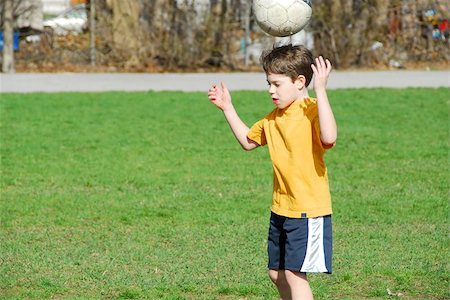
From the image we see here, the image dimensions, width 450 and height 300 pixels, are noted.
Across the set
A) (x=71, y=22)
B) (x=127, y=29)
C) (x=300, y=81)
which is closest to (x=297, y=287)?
(x=300, y=81)

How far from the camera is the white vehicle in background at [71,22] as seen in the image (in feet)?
70.7

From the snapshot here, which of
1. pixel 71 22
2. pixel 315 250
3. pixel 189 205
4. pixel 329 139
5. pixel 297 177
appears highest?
pixel 71 22

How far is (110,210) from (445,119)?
6.75 meters

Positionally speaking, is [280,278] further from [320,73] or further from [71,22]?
[71,22]

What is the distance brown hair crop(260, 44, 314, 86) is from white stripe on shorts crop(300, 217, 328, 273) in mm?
707

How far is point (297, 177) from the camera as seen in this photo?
4.79 metres

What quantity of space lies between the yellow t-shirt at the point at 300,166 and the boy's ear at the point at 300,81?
0.09m

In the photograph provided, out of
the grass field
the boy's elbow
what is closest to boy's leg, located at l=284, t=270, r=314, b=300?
the boy's elbow

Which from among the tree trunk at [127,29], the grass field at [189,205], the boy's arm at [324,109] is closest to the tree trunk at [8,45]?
the tree trunk at [127,29]

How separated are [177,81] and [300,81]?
46.8 ft

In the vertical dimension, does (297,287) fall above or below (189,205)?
above

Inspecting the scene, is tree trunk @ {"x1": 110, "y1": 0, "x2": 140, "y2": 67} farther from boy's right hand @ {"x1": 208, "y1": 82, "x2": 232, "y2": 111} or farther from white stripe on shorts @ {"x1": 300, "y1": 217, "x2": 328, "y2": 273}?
white stripe on shorts @ {"x1": 300, "y1": 217, "x2": 328, "y2": 273}

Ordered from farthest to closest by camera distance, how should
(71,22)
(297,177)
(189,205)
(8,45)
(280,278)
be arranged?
1. (71,22)
2. (8,45)
3. (189,205)
4. (280,278)
5. (297,177)

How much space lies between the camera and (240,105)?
15266 mm
